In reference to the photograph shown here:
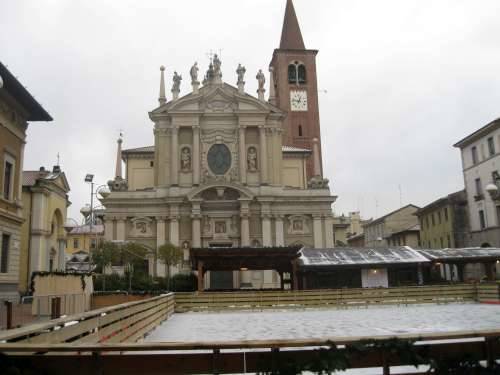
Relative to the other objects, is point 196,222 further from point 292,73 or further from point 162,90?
point 292,73

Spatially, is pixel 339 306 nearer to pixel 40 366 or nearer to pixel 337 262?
pixel 337 262

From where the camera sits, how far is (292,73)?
233 ft

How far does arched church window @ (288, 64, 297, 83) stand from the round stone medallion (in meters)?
22.5

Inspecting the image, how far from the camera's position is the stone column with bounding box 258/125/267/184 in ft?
168

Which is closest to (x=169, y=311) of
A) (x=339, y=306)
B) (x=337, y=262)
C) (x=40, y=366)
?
(x=339, y=306)

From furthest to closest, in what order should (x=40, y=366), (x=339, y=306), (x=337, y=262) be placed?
(x=337, y=262), (x=339, y=306), (x=40, y=366)

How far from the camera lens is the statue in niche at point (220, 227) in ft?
164

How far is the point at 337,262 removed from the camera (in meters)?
34.9

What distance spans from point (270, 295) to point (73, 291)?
35.8 ft

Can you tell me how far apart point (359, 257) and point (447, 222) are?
82.0 feet

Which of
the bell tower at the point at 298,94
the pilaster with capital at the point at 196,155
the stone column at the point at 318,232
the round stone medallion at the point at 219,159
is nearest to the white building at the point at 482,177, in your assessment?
the stone column at the point at 318,232

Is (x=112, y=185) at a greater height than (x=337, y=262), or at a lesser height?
greater

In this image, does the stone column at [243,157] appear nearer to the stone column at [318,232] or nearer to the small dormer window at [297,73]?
the stone column at [318,232]

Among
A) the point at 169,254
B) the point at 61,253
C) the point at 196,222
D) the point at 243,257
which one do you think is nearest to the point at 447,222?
the point at 196,222
